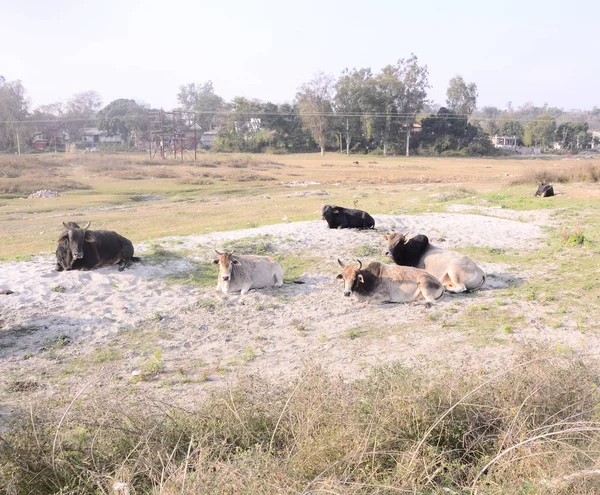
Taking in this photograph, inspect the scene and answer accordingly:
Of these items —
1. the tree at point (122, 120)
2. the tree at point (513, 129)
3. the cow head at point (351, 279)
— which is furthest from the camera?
the tree at point (122, 120)

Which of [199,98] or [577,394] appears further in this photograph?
[199,98]

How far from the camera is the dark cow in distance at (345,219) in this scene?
15266mm

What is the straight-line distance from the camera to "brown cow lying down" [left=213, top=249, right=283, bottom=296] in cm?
1006

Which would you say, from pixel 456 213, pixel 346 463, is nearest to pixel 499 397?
pixel 346 463

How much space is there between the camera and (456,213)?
57.2 feet

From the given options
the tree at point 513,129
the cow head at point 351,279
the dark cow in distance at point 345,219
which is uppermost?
the tree at point 513,129

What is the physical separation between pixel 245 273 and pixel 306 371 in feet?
16.1

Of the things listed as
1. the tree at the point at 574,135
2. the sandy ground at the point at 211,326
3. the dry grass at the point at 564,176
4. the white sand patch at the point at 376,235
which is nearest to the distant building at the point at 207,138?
the tree at the point at 574,135

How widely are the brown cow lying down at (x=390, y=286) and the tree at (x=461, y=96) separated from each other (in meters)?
83.1

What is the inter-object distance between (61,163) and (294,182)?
83.0 feet

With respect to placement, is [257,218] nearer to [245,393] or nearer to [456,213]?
[456,213]

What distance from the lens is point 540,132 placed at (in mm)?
86375

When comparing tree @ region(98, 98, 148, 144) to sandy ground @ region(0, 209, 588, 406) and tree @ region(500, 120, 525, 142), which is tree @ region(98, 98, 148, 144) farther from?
sandy ground @ region(0, 209, 588, 406)

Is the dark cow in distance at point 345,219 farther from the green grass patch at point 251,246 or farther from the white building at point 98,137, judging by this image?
the white building at point 98,137
